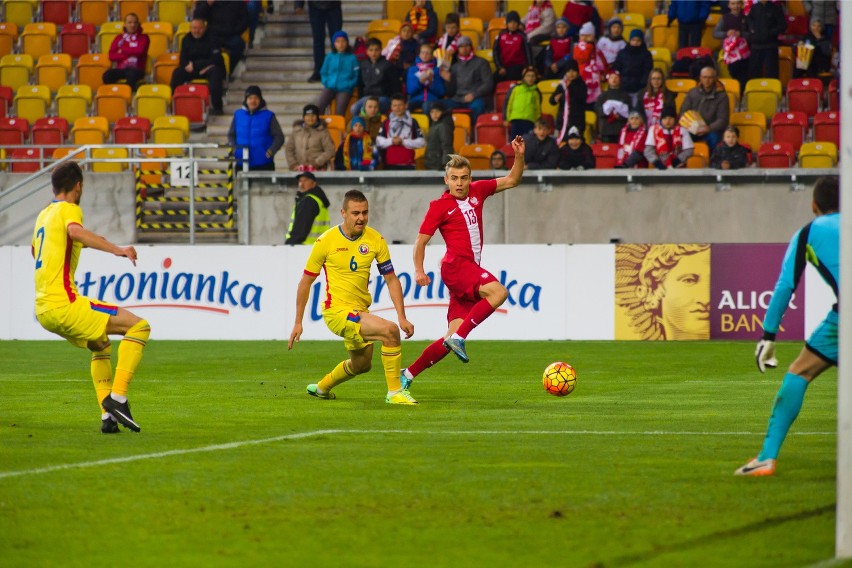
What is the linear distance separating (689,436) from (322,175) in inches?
571

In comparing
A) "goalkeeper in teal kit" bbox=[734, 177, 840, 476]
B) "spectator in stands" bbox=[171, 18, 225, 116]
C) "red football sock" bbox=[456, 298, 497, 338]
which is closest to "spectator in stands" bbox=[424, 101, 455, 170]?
"spectator in stands" bbox=[171, 18, 225, 116]

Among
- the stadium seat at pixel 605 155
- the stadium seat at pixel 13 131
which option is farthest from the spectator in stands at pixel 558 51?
the stadium seat at pixel 13 131

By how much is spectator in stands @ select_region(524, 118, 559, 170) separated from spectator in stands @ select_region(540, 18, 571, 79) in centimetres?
215

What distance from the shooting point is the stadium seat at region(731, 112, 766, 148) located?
23406 mm

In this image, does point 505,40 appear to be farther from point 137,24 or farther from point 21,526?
point 21,526

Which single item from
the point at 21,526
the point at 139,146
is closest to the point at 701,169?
the point at 139,146

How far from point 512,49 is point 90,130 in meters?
8.08

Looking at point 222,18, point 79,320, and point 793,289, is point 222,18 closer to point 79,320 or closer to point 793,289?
point 79,320

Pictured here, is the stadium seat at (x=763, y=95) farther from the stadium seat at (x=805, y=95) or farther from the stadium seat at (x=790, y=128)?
the stadium seat at (x=790, y=128)

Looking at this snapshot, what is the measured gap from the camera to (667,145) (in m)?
22.3

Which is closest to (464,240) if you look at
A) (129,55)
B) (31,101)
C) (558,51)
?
(558,51)

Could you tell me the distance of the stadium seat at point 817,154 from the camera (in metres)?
22.6

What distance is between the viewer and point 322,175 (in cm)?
2273

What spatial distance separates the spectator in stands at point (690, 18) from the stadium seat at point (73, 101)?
1133 centimetres
